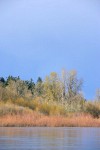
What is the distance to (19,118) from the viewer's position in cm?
3425

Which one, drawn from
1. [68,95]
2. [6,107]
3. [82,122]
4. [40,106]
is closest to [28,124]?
[82,122]

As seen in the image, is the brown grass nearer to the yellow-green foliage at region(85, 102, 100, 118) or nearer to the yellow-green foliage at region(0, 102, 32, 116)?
the yellow-green foliage at region(0, 102, 32, 116)

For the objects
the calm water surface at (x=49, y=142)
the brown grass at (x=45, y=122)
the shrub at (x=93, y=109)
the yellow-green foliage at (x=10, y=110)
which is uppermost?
the shrub at (x=93, y=109)

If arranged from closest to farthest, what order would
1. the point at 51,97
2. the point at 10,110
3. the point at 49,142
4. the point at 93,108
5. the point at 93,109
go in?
the point at 49,142, the point at 10,110, the point at 93,109, the point at 93,108, the point at 51,97

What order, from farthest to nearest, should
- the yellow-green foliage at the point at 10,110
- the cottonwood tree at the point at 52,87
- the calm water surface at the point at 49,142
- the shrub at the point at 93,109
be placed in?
the cottonwood tree at the point at 52,87 < the shrub at the point at 93,109 < the yellow-green foliage at the point at 10,110 < the calm water surface at the point at 49,142

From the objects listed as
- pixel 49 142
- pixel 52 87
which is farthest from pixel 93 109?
pixel 49 142

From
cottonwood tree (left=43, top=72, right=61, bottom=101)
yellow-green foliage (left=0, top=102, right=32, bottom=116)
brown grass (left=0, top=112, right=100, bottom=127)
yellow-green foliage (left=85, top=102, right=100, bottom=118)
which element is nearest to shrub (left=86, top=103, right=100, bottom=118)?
yellow-green foliage (left=85, top=102, right=100, bottom=118)

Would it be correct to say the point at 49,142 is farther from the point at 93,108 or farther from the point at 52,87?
the point at 52,87

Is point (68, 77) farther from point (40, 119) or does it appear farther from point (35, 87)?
point (40, 119)

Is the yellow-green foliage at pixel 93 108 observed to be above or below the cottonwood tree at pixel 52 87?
below

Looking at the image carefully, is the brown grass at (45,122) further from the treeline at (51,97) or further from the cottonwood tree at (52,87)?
the cottonwood tree at (52,87)

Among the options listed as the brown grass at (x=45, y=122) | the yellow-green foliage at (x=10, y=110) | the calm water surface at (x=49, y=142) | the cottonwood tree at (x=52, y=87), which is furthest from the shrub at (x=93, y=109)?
the calm water surface at (x=49, y=142)

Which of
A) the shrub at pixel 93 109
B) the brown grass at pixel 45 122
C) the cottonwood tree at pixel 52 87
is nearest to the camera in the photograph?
the brown grass at pixel 45 122

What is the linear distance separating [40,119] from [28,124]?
1.43 metres
